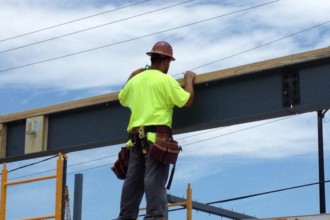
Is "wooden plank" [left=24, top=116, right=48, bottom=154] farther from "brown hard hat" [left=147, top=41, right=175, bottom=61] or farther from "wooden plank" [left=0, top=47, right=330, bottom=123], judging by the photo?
"brown hard hat" [left=147, top=41, right=175, bottom=61]

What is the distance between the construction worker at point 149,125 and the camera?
357 inches

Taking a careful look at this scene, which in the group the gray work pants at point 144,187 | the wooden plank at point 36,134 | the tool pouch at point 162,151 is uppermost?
the wooden plank at point 36,134

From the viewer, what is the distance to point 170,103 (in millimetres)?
9320

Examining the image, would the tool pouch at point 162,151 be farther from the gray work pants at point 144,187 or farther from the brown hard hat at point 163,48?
the brown hard hat at point 163,48

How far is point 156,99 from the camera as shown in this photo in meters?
9.28

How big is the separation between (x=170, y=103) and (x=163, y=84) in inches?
9.0

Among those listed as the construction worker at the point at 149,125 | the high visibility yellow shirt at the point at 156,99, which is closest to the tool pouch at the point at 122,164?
the construction worker at the point at 149,125

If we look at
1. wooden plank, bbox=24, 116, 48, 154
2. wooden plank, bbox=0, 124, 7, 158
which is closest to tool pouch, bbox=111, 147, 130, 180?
wooden plank, bbox=24, 116, 48, 154

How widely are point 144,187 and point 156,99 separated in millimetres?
976

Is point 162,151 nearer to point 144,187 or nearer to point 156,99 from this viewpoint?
point 144,187

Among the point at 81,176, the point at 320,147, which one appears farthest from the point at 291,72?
the point at 81,176

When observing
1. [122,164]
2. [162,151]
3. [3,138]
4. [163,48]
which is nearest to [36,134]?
[3,138]

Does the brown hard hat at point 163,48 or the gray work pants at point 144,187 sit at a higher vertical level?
the brown hard hat at point 163,48

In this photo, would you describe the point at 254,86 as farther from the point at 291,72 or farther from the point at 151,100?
the point at 151,100
